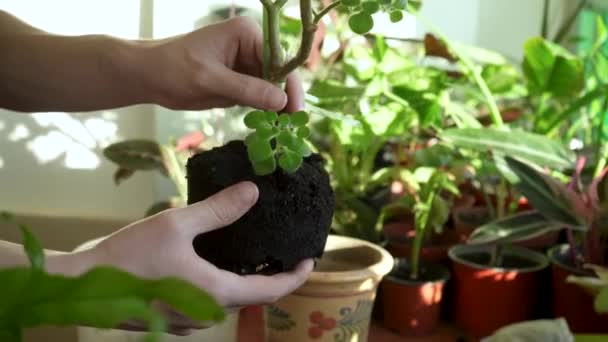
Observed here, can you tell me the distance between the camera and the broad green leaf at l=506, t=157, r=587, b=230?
2.90 feet

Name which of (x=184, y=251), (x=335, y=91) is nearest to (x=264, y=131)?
(x=184, y=251)

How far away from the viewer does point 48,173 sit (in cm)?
133

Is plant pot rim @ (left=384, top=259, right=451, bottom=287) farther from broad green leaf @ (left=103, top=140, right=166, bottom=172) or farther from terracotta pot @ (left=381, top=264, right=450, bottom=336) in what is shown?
broad green leaf @ (left=103, top=140, right=166, bottom=172)

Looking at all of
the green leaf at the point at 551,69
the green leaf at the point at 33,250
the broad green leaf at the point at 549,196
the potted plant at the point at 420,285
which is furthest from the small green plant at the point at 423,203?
the green leaf at the point at 33,250

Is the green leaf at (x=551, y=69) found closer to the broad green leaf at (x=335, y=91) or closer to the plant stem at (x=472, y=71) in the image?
the plant stem at (x=472, y=71)

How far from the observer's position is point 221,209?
50 centimetres

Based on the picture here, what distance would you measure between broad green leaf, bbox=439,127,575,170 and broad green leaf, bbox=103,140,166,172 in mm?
449

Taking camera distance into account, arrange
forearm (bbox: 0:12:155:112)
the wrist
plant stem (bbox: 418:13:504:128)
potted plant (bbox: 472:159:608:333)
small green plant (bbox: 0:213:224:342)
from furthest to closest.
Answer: plant stem (bbox: 418:13:504:128) < potted plant (bbox: 472:159:608:333) < forearm (bbox: 0:12:155:112) < the wrist < small green plant (bbox: 0:213:224:342)

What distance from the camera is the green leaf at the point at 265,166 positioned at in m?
0.54

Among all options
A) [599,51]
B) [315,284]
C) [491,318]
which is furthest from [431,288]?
[599,51]

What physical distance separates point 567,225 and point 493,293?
0.14 m

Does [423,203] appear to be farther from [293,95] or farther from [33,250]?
[33,250]

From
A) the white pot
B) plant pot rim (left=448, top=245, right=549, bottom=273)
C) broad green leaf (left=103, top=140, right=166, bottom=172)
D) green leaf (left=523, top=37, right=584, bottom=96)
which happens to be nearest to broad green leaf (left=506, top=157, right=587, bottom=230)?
plant pot rim (left=448, top=245, right=549, bottom=273)

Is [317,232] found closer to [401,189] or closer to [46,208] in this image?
[401,189]
